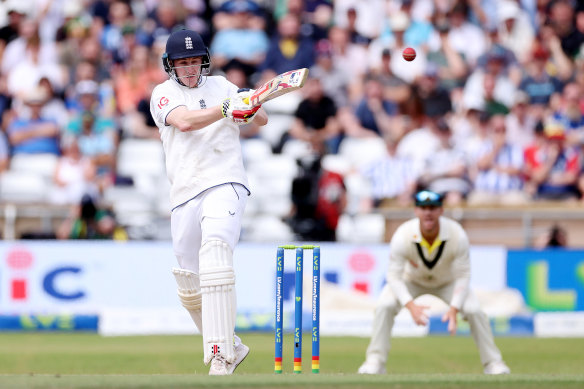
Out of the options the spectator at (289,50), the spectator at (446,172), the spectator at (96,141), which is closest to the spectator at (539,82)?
the spectator at (446,172)

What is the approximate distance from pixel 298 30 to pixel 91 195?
3772 mm

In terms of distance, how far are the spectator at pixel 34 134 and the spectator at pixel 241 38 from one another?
7.46 feet

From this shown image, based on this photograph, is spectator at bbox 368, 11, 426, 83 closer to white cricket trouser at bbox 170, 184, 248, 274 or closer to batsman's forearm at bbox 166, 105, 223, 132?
white cricket trouser at bbox 170, 184, 248, 274

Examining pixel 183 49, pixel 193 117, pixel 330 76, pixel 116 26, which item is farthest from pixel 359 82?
pixel 193 117

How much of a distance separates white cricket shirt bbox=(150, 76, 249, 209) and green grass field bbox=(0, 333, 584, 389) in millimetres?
1003

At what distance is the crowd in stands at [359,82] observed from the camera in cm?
1262

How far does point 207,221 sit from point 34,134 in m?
7.36

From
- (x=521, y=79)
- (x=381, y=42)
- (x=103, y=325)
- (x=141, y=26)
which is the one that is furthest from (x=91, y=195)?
(x=521, y=79)

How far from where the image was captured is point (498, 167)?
12.7m

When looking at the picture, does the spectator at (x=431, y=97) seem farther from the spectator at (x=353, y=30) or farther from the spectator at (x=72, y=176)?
the spectator at (x=72, y=176)

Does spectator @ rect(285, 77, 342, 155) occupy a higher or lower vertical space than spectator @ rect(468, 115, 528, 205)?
higher

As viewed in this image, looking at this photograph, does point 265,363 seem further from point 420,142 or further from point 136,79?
point 136,79

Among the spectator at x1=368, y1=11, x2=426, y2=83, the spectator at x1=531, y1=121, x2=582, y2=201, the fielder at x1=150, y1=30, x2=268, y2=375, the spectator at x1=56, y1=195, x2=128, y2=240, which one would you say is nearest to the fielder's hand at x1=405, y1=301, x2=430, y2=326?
the fielder at x1=150, y1=30, x2=268, y2=375

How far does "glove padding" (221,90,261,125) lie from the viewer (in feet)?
18.8
